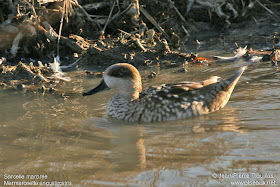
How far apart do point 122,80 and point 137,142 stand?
1625 mm

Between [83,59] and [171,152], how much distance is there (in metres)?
5.30

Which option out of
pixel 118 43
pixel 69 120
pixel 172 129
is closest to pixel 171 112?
pixel 172 129

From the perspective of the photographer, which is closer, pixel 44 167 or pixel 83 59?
pixel 44 167

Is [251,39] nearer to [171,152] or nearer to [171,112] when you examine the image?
[171,112]

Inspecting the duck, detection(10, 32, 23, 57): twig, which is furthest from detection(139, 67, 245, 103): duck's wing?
detection(10, 32, 23, 57): twig

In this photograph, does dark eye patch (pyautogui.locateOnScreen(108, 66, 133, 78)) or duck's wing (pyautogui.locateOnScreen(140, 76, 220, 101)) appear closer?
duck's wing (pyautogui.locateOnScreen(140, 76, 220, 101))

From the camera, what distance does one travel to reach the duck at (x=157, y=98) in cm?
→ 632

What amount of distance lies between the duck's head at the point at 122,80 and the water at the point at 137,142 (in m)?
0.47

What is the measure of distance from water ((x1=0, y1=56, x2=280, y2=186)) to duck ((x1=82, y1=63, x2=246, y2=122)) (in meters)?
0.17

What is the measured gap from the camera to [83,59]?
9.56 metres

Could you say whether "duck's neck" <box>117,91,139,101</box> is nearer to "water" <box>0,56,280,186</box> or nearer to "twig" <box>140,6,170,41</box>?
"water" <box>0,56,280,186</box>

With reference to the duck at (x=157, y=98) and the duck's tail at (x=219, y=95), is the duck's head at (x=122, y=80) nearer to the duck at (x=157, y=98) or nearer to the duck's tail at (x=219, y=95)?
the duck at (x=157, y=98)

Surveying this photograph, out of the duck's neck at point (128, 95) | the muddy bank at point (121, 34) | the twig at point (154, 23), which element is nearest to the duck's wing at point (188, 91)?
the duck's neck at point (128, 95)

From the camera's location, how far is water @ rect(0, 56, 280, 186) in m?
4.15
